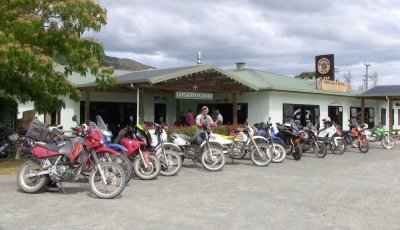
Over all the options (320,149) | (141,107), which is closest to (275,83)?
(320,149)

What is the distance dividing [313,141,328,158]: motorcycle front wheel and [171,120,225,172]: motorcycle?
5.07 m

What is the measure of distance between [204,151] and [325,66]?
16.6 meters

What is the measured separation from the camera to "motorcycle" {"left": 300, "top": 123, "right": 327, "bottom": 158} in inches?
605

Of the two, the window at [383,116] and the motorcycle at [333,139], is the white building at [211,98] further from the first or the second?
the window at [383,116]

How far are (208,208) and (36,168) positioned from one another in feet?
10.2

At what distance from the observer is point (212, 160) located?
1140 centimetres

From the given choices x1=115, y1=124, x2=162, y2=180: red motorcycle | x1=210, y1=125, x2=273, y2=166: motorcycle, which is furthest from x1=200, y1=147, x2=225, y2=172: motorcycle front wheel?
x1=115, y1=124, x2=162, y2=180: red motorcycle

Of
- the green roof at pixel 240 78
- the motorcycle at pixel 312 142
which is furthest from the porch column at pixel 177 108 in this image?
the motorcycle at pixel 312 142

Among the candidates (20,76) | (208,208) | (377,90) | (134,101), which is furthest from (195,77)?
(377,90)

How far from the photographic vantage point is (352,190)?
894cm

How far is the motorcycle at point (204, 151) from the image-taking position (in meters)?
11.4

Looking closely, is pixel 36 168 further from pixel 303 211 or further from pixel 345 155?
pixel 345 155

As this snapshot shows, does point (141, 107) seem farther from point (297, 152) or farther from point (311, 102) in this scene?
point (311, 102)

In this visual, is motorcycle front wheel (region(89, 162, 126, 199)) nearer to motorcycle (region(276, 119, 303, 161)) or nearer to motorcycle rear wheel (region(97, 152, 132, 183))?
motorcycle rear wheel (region(97, 152, 132, 183))
